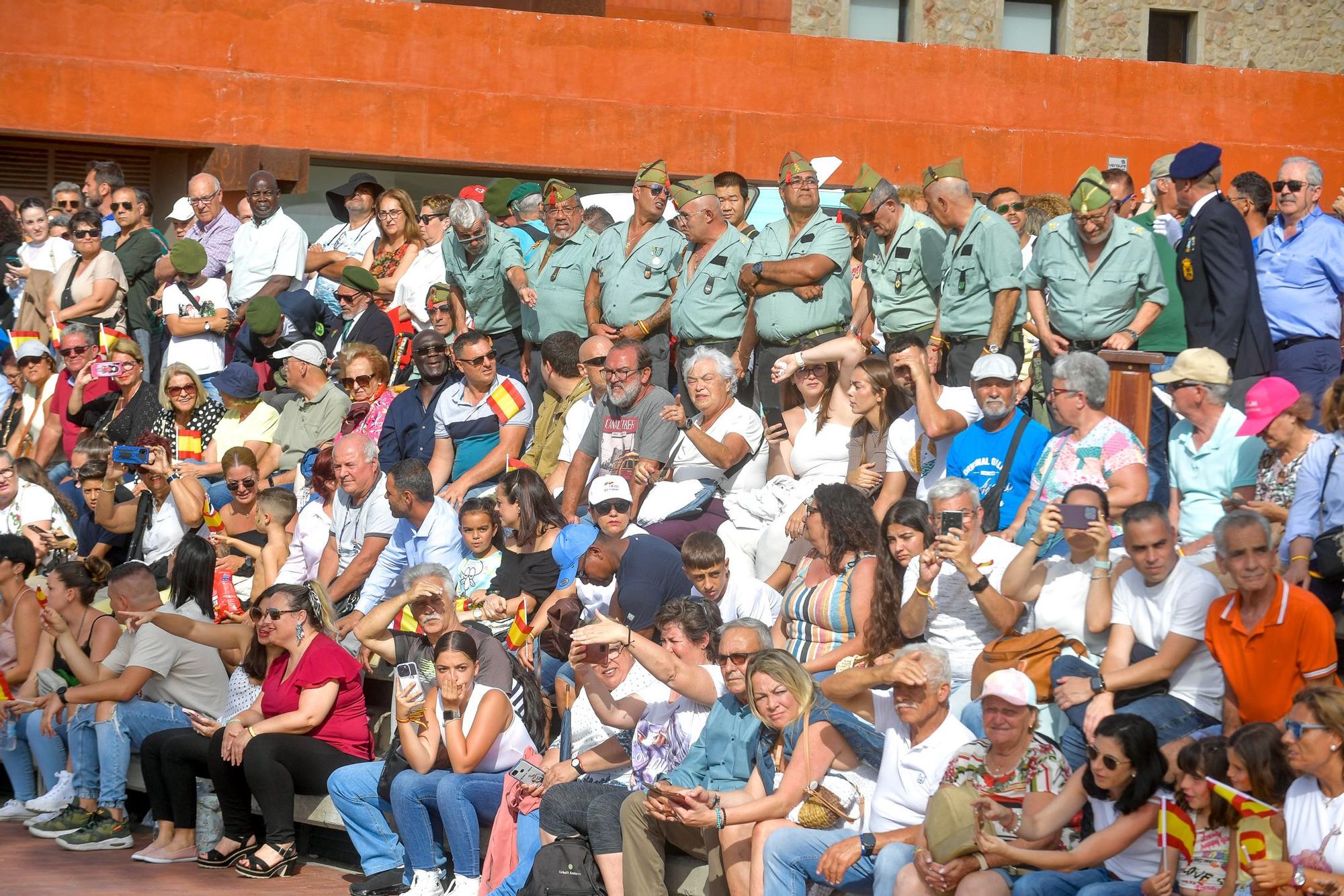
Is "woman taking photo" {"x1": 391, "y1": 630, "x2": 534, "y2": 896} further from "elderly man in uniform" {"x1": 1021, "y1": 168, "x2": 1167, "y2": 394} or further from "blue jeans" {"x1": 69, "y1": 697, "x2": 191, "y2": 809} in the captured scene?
"elderly man in uniform" {"x1": 1021, "y1": 168, "x2": 1167, "y2": 394}

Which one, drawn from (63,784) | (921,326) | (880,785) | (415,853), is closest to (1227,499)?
(880,785)

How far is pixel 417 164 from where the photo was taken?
1464cm

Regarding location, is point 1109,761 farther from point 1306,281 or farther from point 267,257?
point 267,257

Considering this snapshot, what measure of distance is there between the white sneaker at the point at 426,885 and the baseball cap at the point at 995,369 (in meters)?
3.22

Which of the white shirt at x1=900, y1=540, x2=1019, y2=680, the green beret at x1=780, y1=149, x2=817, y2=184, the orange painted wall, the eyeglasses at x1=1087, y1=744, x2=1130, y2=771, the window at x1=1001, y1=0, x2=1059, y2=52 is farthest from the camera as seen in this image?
the window at x1=1001, y1=0, x2=1059, y2=52

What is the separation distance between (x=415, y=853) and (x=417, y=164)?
8610 mm

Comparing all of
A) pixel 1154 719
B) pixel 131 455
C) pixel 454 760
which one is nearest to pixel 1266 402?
pixel 1154 719

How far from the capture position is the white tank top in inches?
282

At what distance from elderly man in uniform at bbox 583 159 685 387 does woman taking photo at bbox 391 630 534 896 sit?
3160 mm

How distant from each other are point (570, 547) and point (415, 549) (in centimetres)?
100

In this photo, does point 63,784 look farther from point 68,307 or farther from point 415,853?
point 68,307

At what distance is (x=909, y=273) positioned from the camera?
9.15 meters

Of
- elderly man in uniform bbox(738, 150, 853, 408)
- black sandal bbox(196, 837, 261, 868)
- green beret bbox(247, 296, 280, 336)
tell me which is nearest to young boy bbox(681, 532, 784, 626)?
elderly man in uniform bbox(738, 150, 853, 408)

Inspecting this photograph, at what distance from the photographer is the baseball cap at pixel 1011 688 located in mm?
5492
